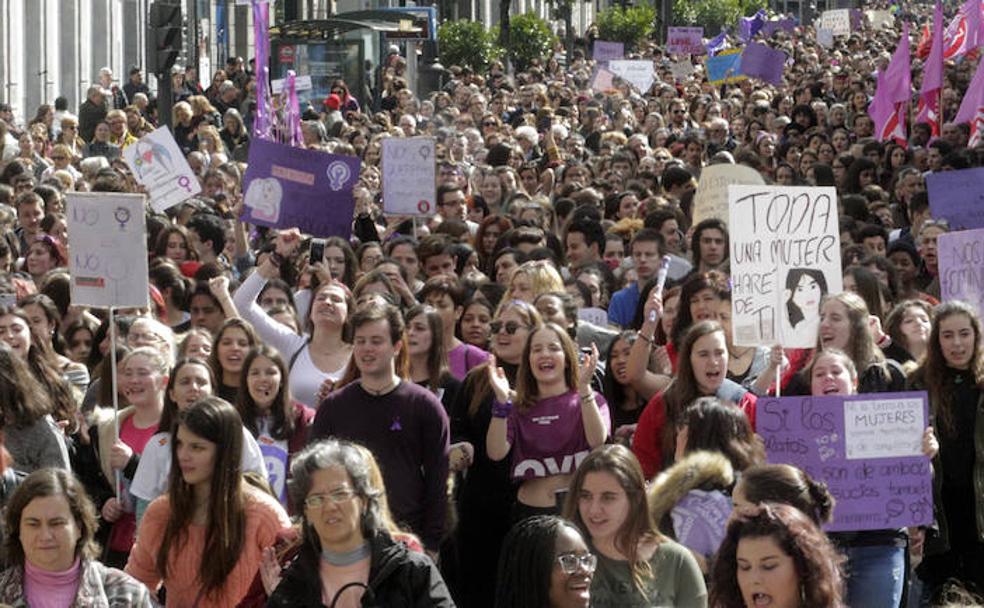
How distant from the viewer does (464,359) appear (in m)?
9.77

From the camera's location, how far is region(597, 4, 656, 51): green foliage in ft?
201

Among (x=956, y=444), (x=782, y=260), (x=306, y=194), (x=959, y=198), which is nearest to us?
(x=956, y=444)

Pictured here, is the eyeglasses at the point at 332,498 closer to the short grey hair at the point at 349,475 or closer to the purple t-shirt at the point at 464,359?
the short grey hair at the point at 349,475

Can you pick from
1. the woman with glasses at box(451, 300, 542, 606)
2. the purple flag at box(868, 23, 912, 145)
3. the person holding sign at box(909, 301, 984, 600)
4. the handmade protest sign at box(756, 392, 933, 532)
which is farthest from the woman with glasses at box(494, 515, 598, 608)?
the purple flag at box(868, 23, 912, 145)

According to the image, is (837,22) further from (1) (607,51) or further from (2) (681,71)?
(1) (607,51)

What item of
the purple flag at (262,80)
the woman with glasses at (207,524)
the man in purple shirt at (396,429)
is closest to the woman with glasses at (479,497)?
the man in purple shirt at (396,429)

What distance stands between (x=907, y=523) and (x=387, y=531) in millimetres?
2477

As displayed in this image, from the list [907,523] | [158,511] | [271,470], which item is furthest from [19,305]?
[907,523]

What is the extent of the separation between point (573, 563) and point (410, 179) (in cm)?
976

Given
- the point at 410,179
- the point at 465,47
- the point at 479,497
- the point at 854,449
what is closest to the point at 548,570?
the point at 854,449

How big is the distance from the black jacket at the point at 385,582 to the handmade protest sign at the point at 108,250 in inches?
152

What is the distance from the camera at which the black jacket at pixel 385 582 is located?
235 inches

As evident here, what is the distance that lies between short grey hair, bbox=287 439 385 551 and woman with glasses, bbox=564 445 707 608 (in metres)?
0.72

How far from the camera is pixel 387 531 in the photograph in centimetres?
615
